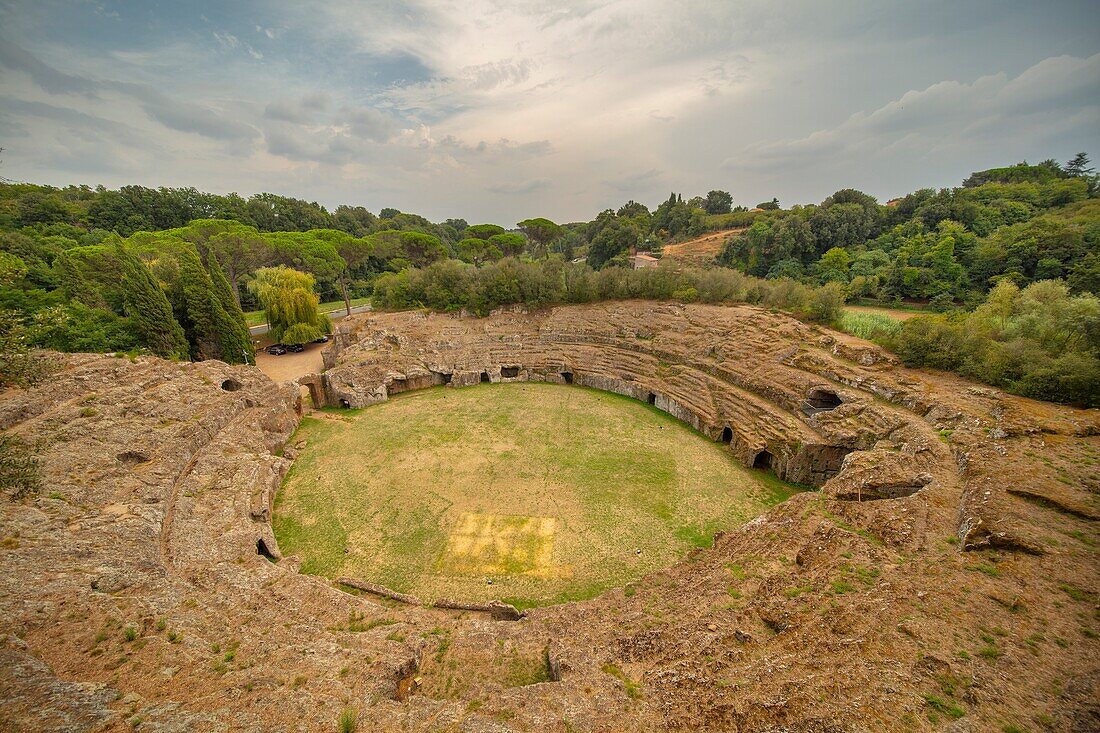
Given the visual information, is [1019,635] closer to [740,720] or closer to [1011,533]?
[1011,533]

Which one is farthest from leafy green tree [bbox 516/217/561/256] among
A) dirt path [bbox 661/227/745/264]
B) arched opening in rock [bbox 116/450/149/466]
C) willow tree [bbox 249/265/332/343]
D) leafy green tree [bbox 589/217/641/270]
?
arched opening in rock [bbox 116/450/149/466]

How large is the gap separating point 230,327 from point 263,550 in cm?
1678

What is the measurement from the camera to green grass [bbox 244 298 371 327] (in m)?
31.5

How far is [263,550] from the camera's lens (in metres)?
10.3

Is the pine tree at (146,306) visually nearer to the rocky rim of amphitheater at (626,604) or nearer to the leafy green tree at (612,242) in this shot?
the rocky rim of amphitheater at (626,604)

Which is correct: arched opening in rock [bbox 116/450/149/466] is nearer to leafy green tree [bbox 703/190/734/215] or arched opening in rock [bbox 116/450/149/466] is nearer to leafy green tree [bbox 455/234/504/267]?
leafy green tree [bbox 455/234/504/267]

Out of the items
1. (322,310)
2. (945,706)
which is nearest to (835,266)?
(945,706)

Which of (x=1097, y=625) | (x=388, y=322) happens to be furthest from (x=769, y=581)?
(x=388, y=322)

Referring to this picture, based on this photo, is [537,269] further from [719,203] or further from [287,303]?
[719,203]

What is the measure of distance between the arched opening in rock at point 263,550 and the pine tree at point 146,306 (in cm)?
1485

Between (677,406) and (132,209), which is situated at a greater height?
(132,209)

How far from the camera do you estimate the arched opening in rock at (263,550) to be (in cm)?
1004

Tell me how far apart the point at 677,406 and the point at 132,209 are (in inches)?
2143

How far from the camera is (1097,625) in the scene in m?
5.48
